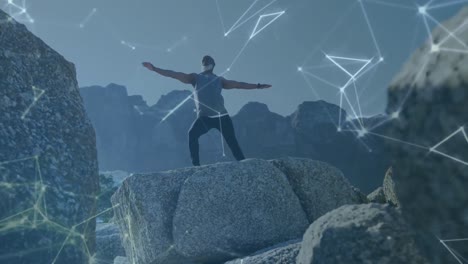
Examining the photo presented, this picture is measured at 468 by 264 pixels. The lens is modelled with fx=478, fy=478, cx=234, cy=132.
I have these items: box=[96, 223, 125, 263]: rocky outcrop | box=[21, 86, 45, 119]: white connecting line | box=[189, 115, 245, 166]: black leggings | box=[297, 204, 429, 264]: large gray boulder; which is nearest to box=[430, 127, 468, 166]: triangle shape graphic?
box=[297, 204, 429, 264]: large gray boulder

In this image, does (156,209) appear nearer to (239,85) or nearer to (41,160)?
(41,160)

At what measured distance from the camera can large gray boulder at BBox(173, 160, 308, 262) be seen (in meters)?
5.25

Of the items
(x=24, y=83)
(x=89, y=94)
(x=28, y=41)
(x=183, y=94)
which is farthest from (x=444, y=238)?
(x=89, y=94)

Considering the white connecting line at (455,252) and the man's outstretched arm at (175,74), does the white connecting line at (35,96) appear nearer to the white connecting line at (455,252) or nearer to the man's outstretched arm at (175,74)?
the man's outstretched arm at (175,74)

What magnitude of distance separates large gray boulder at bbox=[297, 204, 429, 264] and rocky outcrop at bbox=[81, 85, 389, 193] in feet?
1.25

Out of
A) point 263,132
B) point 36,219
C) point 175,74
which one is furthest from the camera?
point 263,132

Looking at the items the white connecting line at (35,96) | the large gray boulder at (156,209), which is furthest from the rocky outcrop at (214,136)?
the white connecting line at (35,96)

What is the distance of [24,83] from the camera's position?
22.4 feet

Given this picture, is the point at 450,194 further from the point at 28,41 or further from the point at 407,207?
the point at 28,41

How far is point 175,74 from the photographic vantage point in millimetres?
7438

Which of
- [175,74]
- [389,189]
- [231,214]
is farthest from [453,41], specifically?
[175,74]

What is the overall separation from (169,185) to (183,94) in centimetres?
12003

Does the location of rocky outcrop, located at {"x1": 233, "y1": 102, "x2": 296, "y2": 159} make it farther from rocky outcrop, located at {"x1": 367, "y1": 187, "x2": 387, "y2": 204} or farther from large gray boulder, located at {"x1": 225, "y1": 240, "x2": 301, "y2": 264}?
large gray boulder, located at {"x1": 225, "y1": 240, "x2": 301, "y2": 264}

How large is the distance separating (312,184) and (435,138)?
13.3 ft
